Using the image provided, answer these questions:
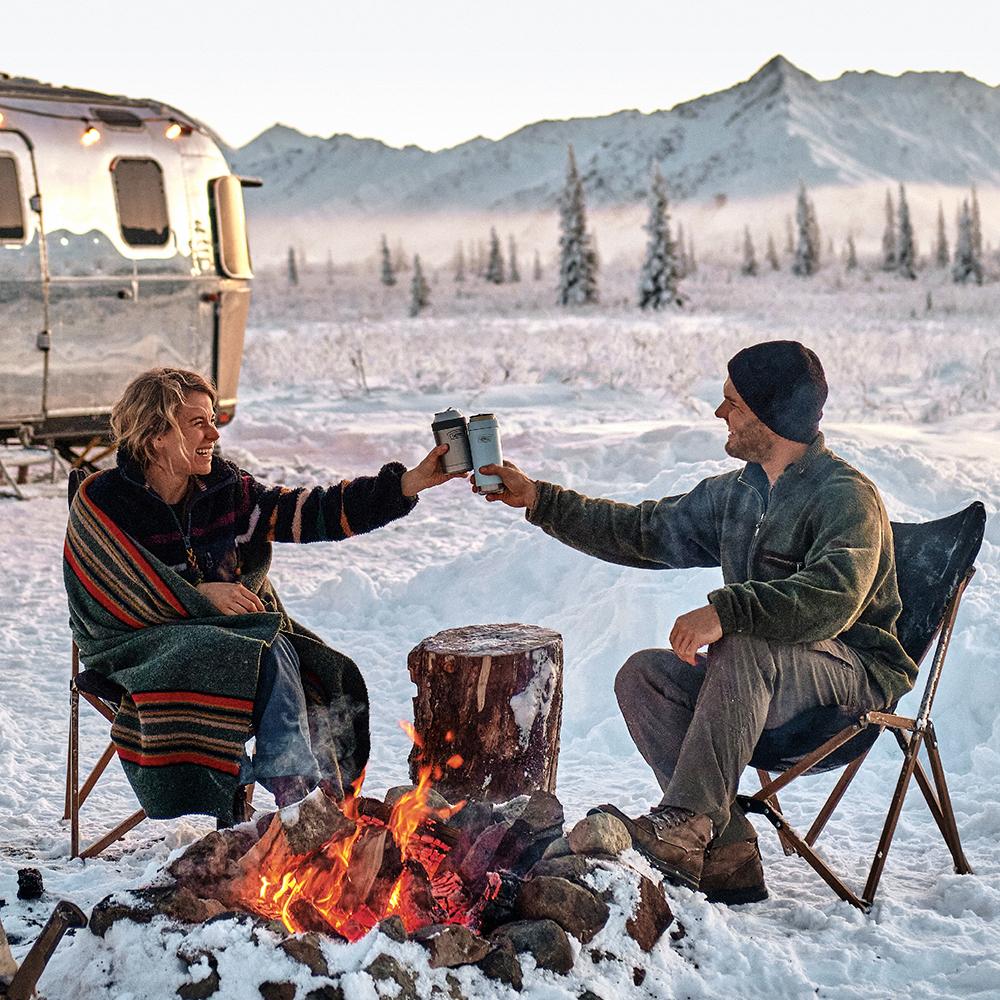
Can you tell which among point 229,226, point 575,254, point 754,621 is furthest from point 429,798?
point 575,254

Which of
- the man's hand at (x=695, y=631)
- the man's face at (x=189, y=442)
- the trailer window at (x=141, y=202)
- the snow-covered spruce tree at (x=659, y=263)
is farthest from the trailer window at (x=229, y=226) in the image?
the snow-covered spruce tree at (x=659, y=263)

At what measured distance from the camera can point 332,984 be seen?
8.46 feet

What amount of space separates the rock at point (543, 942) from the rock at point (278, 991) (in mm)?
464

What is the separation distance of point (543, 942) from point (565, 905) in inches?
4.3

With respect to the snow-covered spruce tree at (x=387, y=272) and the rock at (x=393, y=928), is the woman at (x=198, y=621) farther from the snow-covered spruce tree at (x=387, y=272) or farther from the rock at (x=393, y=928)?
the snow-covered spruce tree at (x=387, y=272)

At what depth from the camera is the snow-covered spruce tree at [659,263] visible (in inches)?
1571

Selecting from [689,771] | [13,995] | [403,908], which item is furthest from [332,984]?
[689,771]

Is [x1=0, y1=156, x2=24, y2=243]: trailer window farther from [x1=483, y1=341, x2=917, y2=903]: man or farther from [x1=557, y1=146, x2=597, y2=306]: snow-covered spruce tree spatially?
[x1=557, y1=146, x2=597, y2=306]: snow-covered spruce tree

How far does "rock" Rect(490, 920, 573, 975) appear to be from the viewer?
2834 millimetres

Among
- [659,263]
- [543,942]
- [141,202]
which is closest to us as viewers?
[543,942]

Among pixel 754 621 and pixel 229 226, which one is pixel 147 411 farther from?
pixel 229 226

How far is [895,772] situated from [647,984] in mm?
2046

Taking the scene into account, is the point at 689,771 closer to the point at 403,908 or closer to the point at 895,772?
the point at 403,908

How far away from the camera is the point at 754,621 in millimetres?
3264
